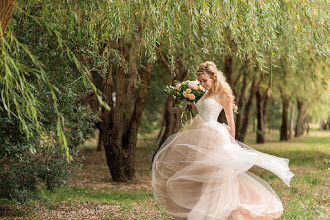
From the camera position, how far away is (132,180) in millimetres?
10266

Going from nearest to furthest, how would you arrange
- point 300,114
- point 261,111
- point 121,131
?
point 121,131 → point 261,111 → point 300,114

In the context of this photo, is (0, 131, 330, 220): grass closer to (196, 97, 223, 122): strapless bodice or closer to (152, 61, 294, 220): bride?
(152, 61, 294, 220): bride

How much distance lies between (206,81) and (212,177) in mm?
1226

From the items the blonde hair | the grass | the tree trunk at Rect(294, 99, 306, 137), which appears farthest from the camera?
the tree trunk at Rect(294, 99, 306, 137)

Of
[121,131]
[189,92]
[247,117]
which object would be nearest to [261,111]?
[247,117]

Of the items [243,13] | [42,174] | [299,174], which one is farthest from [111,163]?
[243,13]

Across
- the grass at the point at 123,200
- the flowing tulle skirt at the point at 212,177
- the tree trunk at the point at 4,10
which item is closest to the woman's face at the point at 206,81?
the flowing tulle skirt at the point at 212,177

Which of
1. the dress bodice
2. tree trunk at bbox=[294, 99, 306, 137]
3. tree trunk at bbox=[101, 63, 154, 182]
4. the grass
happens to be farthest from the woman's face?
tree trunk at bbox=[294, 99, 306, 137]

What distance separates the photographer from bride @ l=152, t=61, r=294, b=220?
15.8 ft

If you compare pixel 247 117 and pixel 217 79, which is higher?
pixel 217 79

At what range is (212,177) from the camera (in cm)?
488

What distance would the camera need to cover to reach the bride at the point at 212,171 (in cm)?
480

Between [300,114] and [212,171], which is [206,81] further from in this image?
[300,114]

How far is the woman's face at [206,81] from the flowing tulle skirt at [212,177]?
43cm
